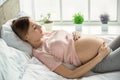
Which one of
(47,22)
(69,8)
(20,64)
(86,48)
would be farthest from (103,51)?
(69,8)

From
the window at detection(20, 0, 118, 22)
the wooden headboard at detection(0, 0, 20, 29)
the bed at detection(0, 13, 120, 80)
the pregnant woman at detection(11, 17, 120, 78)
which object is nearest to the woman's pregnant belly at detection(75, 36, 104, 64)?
the pregnant woman at detection(11, 17, 120, 78)

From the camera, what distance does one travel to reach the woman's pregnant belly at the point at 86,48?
68.9 inches

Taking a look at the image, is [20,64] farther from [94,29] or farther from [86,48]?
[94,29]

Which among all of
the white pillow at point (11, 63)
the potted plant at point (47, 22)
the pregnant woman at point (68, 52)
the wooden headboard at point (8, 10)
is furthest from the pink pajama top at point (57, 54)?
the potted plant at point (47, 22)

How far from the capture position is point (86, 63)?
1698 millimetres

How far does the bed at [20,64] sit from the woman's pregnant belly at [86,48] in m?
0.11

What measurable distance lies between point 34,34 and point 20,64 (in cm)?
28

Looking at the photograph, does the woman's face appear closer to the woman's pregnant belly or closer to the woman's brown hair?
the woman's brown hair

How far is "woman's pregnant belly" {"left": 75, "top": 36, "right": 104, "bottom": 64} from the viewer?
1.75 meters

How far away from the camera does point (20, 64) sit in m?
1.63

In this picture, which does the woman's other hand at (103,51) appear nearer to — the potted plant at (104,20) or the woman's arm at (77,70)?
the woman's arm at (77,70)

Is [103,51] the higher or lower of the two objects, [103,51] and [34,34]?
the lower

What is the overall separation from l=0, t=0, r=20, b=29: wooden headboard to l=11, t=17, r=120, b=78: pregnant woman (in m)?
0.19

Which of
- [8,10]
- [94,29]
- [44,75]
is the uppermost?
[8,10]
